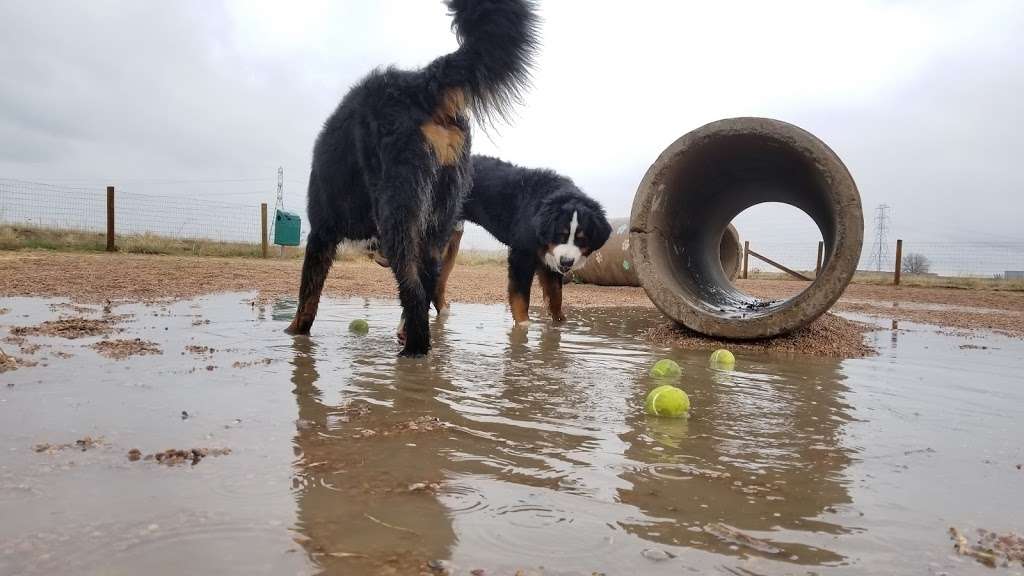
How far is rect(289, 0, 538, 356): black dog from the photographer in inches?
156

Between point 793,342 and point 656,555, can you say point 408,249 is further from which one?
point 793,342

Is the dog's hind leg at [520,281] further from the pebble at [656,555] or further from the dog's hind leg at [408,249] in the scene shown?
the pebble at [656,555]

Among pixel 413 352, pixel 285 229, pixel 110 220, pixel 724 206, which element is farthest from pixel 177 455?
pixel 285 229

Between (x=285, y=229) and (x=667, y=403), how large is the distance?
19.8 m

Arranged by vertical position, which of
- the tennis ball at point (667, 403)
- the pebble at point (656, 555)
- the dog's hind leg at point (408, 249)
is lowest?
the pebble at point (656, 555)

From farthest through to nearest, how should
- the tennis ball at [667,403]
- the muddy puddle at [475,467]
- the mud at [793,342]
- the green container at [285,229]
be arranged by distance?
the green container at [285,229]
the mud at [793,342]
the tennis ball at [667,403]
the muddy puddle at [475,467]

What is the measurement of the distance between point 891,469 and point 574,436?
3.47 ft

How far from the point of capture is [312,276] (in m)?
4.96

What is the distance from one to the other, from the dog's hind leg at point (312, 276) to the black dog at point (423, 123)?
679 mm

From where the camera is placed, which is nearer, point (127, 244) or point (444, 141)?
point (444, 141)

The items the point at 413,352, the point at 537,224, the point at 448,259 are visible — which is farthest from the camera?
the point at 448,259

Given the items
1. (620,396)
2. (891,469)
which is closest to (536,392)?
(620,396)

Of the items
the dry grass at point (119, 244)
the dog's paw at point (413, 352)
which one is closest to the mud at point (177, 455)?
the dog's paw at point (413, 352)

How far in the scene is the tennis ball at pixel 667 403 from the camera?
288 centimetres
